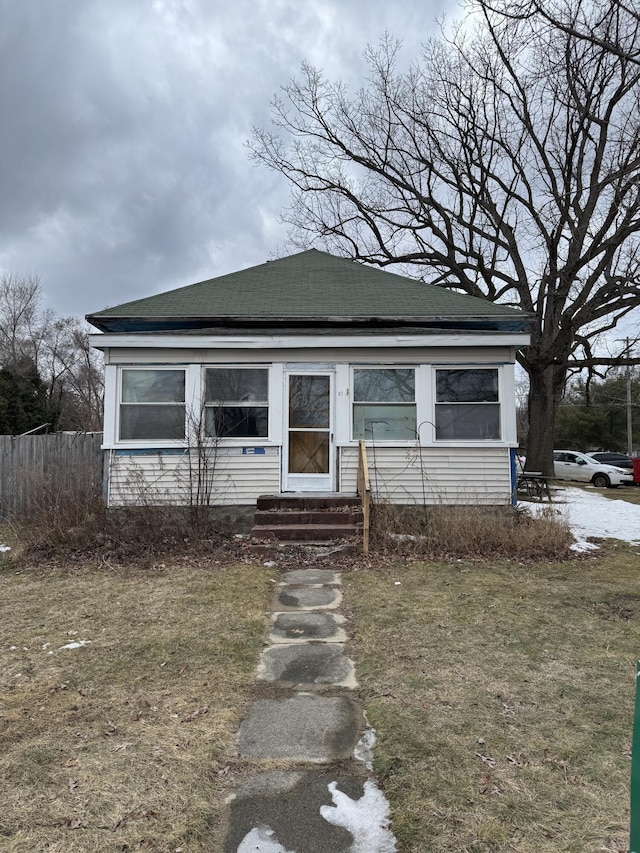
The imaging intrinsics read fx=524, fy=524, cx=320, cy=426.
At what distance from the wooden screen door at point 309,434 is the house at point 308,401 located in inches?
0.9

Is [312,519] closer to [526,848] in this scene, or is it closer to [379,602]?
[379,602]

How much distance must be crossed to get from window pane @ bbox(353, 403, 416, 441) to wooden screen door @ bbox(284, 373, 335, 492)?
509mm

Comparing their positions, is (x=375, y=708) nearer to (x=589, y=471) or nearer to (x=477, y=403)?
(x=477, y=403)

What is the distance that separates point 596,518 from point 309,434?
6.75 m

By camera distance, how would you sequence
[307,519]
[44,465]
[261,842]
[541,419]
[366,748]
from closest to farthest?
1. [261,842]
2. [366,748]
3. [307,519]
4. [44,465]
5. [541,419]

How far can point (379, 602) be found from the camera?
5480 mm

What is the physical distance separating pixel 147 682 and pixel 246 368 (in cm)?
607

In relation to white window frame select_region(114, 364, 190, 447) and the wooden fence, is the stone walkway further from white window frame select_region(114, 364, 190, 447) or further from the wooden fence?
the wooden fence

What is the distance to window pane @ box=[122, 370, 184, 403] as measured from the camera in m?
8.98

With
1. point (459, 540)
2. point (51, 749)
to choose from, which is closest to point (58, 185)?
point (459, 540)

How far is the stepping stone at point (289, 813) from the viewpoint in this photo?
215 cm

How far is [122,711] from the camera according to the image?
10.7ft

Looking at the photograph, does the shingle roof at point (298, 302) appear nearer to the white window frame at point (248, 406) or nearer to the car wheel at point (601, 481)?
the white window frame at point (248, 406)

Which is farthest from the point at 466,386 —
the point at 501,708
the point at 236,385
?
the point at 501,708
